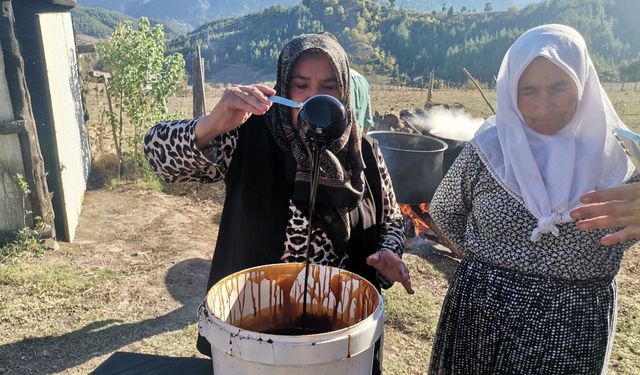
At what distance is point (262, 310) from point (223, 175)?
0.51 metres

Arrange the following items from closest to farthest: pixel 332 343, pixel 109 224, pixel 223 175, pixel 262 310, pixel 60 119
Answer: pixel 332 343, pixel 262 310, pixel 223 175, pixel 60 119, pixel 109 224

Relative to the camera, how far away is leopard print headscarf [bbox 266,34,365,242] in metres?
1.62

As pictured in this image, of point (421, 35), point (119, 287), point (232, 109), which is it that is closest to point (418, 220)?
point (119, 287)

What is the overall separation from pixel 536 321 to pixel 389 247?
1.91 feet

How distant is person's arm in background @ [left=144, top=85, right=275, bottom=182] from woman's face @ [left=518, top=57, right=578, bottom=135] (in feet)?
3.07

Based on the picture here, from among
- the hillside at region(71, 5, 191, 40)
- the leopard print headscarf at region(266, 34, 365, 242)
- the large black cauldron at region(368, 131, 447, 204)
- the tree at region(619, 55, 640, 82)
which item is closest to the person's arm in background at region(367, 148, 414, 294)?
the leopard print headscarf at region(266, 34, 365, 242)

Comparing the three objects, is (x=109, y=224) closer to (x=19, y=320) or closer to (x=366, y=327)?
(x=19, y=320)

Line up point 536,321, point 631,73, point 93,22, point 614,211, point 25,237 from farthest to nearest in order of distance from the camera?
point 93,22 < point 631,73 < point 25,237 < point 536,321 < point 614,211

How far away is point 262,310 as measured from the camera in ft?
4.58

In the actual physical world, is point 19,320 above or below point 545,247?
below

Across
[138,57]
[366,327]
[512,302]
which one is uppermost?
[138,57]

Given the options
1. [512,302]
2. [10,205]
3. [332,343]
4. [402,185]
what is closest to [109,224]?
[10,205]

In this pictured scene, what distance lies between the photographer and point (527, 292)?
178 centimetres

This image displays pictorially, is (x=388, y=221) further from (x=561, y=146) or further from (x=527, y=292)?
(x=561, y=146)
